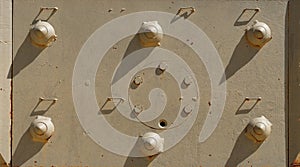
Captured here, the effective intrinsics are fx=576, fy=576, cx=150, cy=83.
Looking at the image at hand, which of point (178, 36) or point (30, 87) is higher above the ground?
point (178, 36)

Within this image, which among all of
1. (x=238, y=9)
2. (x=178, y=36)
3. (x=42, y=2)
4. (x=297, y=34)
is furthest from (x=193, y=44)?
(x=42, y=2)

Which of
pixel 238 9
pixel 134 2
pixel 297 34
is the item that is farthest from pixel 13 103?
pixel 297 34

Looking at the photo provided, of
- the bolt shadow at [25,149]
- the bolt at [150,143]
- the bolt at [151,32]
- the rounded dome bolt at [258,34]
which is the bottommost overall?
the bolt shadow at [25,149]

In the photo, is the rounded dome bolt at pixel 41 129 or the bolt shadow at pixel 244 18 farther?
the bolt shadow at pixel 244 18

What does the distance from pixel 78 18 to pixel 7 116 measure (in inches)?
31.9

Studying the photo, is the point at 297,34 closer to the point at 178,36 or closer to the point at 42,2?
the point at 178,36

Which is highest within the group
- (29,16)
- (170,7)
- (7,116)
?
(170,7)

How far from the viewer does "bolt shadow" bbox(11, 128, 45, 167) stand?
3816 mm

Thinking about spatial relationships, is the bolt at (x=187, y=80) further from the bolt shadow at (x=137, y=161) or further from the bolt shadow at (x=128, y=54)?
the bolt shadow at (x=137, y=161)

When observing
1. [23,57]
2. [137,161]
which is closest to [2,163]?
[23,57]

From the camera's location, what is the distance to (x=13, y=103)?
3852 millimetres

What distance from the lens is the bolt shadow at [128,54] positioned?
12.6 ft

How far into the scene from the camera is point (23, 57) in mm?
3859

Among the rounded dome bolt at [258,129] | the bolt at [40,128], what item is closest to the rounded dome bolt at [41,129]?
the bolt at [40,128]
